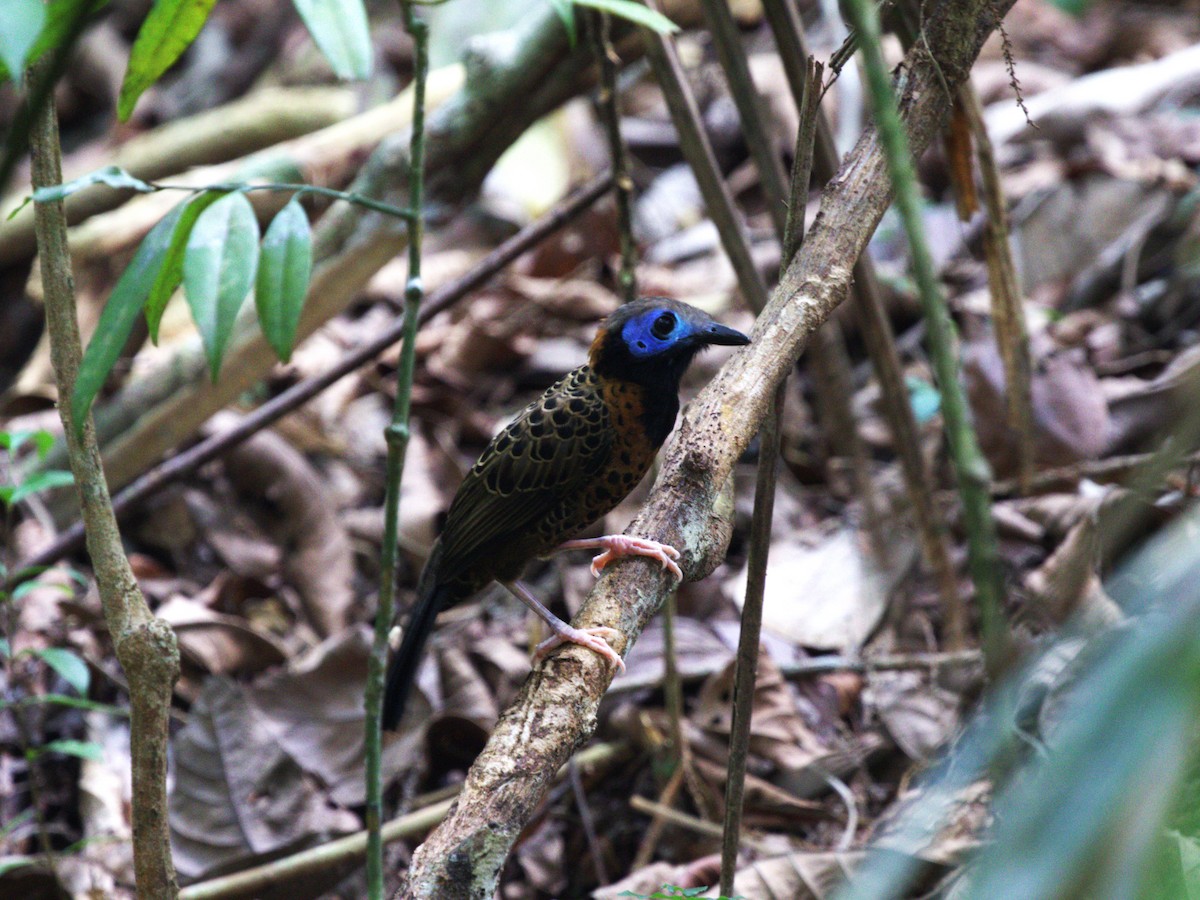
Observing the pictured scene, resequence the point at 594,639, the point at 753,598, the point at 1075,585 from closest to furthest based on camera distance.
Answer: the point at 1075,585 → the point at 594,639 → the point at 753,598

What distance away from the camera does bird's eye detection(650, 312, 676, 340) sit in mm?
3123

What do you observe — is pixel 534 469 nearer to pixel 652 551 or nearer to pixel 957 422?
pixel 652 551

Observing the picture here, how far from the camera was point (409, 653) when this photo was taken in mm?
3250

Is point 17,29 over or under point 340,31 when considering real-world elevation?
under

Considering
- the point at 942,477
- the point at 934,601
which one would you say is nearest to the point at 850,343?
the point at 942,477

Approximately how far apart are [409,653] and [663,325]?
1.24 m

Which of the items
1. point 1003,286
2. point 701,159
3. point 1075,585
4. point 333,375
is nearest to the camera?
point 1075,585

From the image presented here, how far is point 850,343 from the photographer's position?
19.3 feet

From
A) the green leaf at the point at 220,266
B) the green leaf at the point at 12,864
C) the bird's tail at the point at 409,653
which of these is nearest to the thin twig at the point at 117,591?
the green leaf at the point at 220,266

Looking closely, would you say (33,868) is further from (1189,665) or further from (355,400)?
(1189,665)

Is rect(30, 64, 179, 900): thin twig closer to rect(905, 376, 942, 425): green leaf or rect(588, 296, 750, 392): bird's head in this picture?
rect(588, 296, 750, 392): bird's head

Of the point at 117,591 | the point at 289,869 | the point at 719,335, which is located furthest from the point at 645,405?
the point at 289,869

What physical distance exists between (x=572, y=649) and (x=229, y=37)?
8.17 m

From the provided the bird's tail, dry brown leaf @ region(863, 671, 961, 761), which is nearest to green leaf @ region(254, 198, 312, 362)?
the bird's tail
